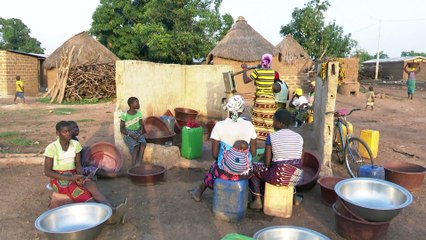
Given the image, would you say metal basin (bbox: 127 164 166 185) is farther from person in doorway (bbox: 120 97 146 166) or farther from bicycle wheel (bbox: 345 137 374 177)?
bicycle wheel (bbox: 345 137 374 177)

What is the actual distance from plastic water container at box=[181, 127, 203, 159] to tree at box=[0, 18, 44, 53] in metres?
34.5

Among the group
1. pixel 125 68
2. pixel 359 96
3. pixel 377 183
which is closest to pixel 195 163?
pixel 125 68

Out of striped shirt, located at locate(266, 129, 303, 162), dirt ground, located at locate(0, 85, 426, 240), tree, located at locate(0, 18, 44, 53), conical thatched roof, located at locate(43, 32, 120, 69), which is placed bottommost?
dirt ground, located at locate(0, 85, 426, 240)

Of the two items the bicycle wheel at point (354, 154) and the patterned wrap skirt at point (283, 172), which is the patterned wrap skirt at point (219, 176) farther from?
the bicycle wheel at point (354, 154)

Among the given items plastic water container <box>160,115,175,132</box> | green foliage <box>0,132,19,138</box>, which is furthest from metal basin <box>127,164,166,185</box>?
green foliage <box>0,132,19,138</box>

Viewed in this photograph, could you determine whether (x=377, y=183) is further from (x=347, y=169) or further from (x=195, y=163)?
(x=195, y=163)

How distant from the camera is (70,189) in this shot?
373 centimetres

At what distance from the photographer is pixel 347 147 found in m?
5.41

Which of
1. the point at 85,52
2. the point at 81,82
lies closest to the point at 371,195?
the point at 81,82

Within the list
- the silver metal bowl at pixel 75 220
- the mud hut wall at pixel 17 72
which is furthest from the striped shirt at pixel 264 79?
the mud hut wall at pixel 17 72

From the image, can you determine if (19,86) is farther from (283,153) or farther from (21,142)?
(283,153)

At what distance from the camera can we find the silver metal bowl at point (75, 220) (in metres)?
3.05

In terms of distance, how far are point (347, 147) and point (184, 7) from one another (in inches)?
610

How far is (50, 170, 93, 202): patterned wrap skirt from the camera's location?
3713mm
